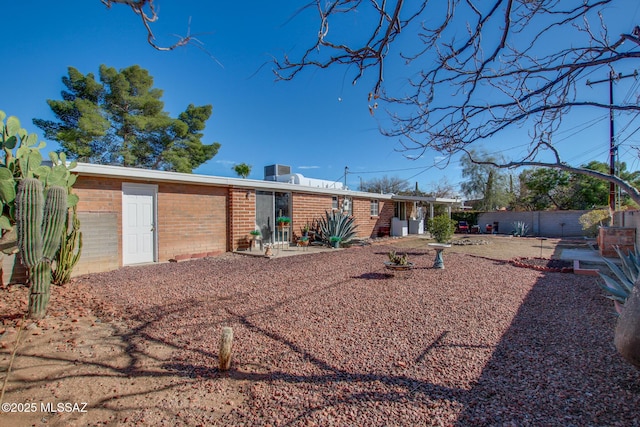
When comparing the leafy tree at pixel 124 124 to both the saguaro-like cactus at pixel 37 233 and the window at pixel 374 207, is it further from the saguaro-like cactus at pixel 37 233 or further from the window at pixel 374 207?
the saguaro-like cactus at pixel 37 233

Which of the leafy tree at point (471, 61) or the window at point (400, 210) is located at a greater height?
the leafy tree at point (471, 61)

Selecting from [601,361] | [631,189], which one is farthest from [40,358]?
[601,361]

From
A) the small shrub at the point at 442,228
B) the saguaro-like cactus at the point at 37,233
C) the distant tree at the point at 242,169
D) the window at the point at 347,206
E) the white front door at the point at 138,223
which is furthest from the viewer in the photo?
the distant tree at the point at 242,169

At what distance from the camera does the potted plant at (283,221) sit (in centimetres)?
1122

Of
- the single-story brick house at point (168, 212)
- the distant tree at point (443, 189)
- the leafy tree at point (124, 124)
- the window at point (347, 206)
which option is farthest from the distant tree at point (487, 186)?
the leafy tree at point (124, 124)

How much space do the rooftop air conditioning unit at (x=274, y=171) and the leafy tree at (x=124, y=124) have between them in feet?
31.0

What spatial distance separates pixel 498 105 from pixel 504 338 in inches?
99.8

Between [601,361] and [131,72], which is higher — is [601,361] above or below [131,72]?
below

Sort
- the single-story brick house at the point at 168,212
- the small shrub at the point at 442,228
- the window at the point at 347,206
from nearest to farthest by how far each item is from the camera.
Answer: the single-story brick house at the point at 168,212 < the small shrub at the point at 442,228 < the window at the point at 347,206

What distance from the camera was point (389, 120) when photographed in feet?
10.7

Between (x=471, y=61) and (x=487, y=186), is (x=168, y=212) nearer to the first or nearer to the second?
(x=471, y=61)

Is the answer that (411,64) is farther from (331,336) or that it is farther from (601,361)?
(601,361)

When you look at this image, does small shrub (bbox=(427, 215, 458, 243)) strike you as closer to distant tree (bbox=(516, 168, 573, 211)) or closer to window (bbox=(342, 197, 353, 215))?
window (bbox=(342, 197, 353, 215))

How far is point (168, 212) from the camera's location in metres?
8.82
